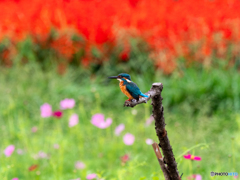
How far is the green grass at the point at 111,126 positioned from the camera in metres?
2.90

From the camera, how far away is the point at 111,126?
3.93 meters

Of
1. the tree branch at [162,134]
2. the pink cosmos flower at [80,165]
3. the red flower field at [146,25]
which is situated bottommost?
the tree branch at [162,134]

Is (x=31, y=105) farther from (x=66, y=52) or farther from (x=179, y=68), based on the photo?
(x=179, y=68)

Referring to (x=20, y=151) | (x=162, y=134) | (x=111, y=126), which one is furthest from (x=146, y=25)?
(x=162, y=134)

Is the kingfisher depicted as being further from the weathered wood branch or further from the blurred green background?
the blurred green background

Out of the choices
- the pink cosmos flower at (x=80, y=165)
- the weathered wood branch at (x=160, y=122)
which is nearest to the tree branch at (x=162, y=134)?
the weathered wood branch at (x=160, y=122)

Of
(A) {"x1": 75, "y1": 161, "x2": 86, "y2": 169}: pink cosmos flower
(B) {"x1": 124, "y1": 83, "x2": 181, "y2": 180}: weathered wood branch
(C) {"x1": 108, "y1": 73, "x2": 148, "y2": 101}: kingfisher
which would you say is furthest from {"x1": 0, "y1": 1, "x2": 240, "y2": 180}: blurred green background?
(C) {"x1": 108, "y1": 73, "x2": 148, "y2": 101}: kingfisher

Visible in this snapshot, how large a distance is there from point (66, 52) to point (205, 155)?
9.90ft

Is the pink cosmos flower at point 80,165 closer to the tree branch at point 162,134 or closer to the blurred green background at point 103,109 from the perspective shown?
the blurred green background at point 103,109

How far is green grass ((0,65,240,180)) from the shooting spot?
9.52 ft

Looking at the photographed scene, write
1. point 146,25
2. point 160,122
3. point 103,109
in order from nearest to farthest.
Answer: point 160,122 → point 103,109 → point 146,25

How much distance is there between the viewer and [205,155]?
3.05 metres

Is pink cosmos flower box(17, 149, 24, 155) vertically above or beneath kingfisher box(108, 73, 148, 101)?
above

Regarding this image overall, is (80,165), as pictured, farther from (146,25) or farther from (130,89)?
(146,25)
